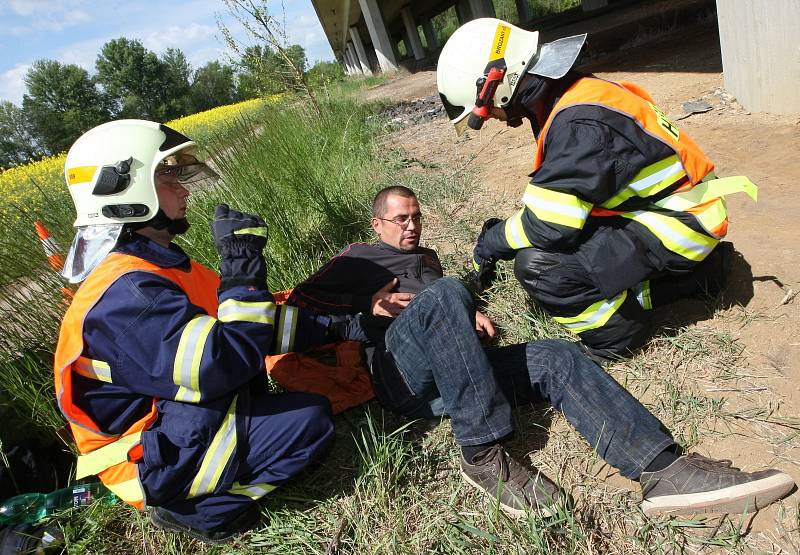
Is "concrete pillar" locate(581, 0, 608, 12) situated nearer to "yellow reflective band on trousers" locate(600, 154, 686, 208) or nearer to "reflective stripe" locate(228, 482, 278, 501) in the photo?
"yellow reflective band on trousers" locate(600, 154, 686, 208)

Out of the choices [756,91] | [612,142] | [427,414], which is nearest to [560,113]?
[612,142]

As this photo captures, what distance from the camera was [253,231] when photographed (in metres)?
1.75

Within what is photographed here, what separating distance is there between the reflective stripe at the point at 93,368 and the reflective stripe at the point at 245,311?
359mm

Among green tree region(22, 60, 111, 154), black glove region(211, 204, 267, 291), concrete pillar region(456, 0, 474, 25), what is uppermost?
green tree region(22, 60, 111, 154)

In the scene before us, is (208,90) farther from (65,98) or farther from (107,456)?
(107,456)

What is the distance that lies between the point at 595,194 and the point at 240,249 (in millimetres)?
1322

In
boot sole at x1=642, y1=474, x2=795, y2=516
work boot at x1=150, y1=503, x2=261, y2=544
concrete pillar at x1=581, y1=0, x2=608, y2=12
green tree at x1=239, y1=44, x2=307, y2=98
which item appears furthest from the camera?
concrete pillar at x1=581, y1=0, x2=608, y2=12

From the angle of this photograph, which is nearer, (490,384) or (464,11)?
(490,384)

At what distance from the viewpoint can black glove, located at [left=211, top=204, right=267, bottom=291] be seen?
1.67 m

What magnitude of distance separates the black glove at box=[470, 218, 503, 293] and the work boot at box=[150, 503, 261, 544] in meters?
1.55

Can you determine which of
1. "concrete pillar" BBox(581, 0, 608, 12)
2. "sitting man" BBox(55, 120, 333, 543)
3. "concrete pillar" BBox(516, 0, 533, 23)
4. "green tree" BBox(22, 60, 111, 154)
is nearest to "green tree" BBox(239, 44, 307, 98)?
"sitting man" BBox(55, 120, 333, 543)

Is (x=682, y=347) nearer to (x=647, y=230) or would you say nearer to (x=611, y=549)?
(x=647, y=230)

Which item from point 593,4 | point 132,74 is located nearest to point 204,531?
point 593,4

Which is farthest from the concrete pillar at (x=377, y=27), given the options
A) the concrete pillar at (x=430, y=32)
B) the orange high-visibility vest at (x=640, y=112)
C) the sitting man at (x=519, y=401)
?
the sitting man at (x=519, y=401)
